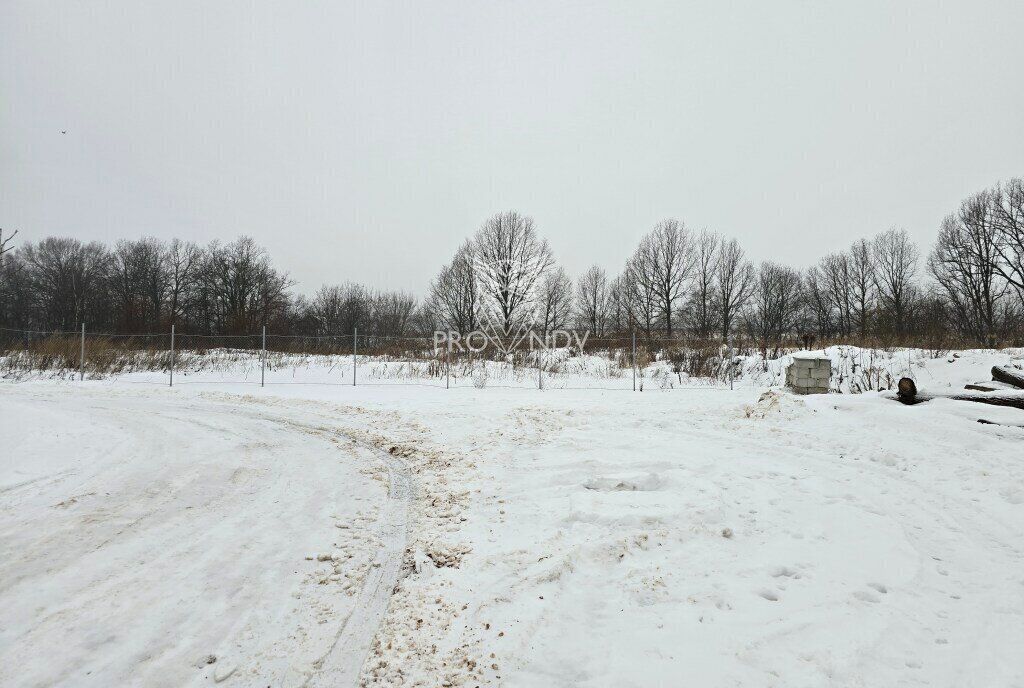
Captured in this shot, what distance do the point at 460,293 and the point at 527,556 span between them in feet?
126

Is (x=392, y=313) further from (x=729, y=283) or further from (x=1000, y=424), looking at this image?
(x=1000, y=424)

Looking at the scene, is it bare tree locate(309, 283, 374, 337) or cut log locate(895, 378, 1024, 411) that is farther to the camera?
bare tree locate(309, 283, 374, 337)

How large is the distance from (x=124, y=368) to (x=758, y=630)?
27.7 m

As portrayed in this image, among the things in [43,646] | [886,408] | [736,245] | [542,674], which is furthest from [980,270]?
[43,646]

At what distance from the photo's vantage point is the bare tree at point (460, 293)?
4041cm

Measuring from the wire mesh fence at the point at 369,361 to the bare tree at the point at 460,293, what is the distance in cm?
1723

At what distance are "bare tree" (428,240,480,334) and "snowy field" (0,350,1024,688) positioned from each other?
3296 centimetres

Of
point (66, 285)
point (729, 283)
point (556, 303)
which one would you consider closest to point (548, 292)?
point (556, 303)

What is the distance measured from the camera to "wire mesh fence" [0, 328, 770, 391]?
19203 millimetres

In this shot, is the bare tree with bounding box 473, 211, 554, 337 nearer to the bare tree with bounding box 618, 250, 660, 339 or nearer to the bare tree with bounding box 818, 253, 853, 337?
the bare tree with bounding box 618, 250, 660, 339

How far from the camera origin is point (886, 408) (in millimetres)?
7535

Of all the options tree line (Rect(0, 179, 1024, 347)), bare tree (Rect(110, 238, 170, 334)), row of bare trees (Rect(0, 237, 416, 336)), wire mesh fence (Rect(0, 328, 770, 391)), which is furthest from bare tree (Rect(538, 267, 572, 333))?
bare tree (Rect(110, 238, 170, 334))

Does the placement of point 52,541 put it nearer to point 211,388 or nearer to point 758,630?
point 758,630

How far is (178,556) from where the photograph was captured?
357 cm
